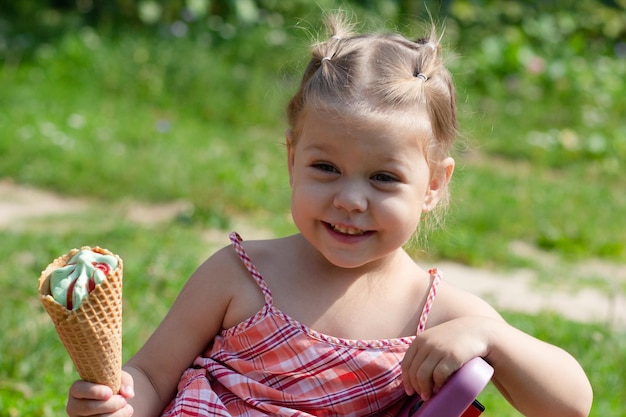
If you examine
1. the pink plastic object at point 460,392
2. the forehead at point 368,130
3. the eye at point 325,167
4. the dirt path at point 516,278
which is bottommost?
the dirt path at point 516,278

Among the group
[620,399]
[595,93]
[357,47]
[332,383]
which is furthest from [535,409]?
[595,93]

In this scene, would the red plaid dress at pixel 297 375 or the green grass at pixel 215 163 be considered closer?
the red plaid dress at pixel 297 375

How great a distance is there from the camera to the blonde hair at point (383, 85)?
2012 mm

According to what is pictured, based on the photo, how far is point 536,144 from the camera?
6602 mm

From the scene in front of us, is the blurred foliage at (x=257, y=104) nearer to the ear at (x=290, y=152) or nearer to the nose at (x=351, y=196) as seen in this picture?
the ear at (x=290, y=152)

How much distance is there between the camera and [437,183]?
7.16ft

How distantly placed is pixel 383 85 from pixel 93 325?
0.75m

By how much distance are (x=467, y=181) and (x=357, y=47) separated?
360 centimetres

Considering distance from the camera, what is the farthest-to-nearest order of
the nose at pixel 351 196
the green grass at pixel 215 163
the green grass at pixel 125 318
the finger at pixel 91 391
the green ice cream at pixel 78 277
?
the green grass at pixel 215 163 < the green grass at pixel 125 318 < the nose at pixel 351 196 < the finger at pixel 91 391 < the green ice cream at pixel 78 277

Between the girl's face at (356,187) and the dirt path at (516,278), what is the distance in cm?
204

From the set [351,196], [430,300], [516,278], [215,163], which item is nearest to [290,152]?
[351,196]

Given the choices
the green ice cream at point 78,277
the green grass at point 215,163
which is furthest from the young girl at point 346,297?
the green grass at point 215,163

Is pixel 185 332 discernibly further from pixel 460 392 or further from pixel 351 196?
pixel 460 392

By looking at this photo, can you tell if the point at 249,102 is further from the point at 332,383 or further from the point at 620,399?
the point at 332,383
